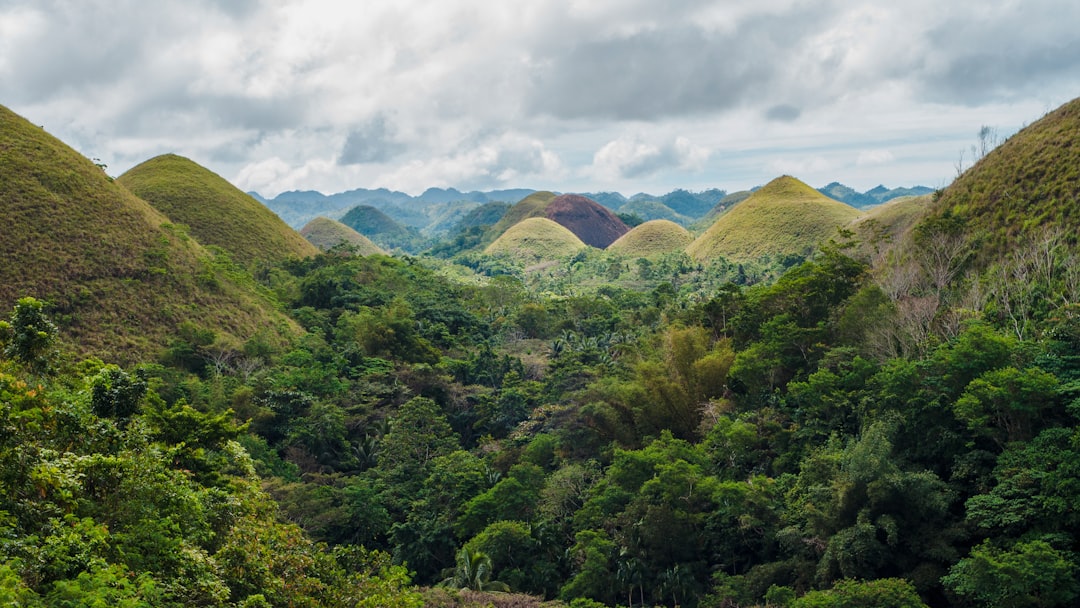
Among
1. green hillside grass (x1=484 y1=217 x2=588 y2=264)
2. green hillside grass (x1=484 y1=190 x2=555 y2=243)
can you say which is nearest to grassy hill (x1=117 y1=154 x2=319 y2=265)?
green hillside grass (x1=484 y1=217 x2=588 y2=264)

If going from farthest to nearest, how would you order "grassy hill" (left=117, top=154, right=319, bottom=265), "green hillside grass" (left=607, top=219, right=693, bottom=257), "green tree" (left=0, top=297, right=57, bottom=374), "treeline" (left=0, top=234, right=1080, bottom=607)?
"green hillside grass" (left=607, top=219, right=693, bottom=257)
"grassy hill" (left=117, top=154, right=319, bottom=265)
"green tree" (left=0, top=297, right=57, bottom=374)
"treeline" (left=0, top=234, right=1080, bottom=607)

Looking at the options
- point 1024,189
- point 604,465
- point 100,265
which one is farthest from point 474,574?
point 100,265

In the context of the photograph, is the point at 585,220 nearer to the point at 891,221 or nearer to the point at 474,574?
the point at 891,221

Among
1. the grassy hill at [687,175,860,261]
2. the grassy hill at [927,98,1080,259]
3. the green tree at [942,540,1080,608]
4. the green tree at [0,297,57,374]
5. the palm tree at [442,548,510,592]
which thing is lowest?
the palm tree at [442,548,510,592]

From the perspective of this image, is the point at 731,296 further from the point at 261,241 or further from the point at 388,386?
the point at 261,241

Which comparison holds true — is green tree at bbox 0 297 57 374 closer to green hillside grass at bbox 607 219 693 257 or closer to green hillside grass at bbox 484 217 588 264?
green hillside grass at bbox 607 219 693 257

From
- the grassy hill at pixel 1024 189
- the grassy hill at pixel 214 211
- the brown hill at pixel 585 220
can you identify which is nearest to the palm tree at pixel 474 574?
the grassy hill at pixel 1024 189

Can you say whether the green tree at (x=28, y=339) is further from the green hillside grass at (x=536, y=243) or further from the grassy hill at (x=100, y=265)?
the green hillside grass at (x=536, y=243)

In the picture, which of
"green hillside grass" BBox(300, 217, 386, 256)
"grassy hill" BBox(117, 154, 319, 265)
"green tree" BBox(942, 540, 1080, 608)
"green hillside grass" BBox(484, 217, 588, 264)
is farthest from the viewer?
"green hillside grass" BBox(300, 217, 386, 256)
